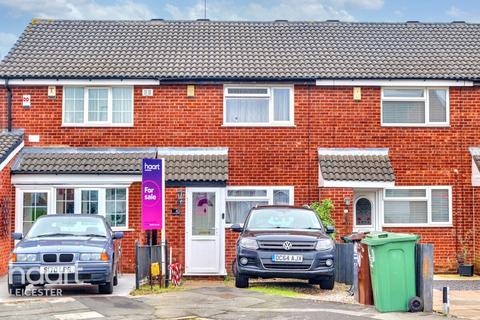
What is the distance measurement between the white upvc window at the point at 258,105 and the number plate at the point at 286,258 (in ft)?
A: 23.2

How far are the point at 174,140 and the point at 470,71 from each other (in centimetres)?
841

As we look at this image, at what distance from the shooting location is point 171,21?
24.5 metres

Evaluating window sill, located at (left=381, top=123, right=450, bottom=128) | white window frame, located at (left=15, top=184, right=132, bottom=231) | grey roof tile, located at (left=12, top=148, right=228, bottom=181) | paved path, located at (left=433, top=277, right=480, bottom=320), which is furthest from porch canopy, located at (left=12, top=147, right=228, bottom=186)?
paved path, located at (left=433, top=277, right=480, bottom=320)

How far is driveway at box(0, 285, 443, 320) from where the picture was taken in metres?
11.4

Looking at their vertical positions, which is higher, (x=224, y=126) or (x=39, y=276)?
(x=224, y=126)

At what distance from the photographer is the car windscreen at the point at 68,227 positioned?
49.3 feet

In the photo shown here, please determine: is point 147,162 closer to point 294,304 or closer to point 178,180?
point 178,180

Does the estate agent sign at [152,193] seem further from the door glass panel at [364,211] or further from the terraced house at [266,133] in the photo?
the door glass panel at [364,211]

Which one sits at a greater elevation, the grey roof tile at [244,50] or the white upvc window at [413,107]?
the grey roof tile at [244,50]

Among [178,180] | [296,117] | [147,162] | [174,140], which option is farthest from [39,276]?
[296,117]

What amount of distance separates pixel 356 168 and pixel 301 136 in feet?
5.78

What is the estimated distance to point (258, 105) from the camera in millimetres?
21031

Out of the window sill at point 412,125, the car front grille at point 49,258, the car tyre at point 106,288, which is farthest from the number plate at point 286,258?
the window sill at point 412,125

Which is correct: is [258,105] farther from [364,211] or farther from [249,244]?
[249,244]
